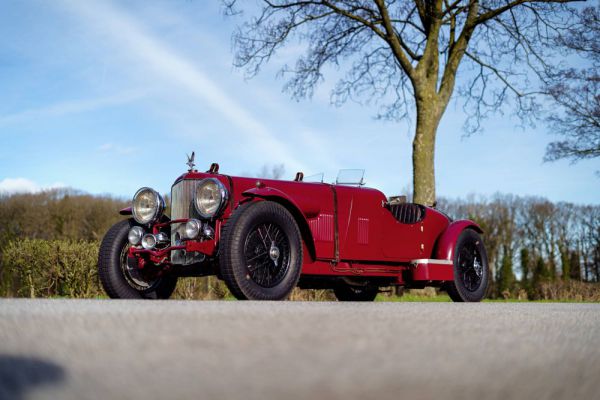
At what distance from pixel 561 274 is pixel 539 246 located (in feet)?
9.45

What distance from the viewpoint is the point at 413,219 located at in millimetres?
7254

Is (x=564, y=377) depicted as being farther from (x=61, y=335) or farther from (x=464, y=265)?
(x=464, y=265)

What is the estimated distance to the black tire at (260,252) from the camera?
5.04 metres

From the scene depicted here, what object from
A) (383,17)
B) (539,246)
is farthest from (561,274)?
(383,17)

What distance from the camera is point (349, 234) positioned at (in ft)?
21.6

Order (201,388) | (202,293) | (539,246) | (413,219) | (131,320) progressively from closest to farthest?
(201,388) → (131,320) → (413,219) → (202,293) → (539,246)

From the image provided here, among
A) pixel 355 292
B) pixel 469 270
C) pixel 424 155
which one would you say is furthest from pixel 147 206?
pixel 424 155

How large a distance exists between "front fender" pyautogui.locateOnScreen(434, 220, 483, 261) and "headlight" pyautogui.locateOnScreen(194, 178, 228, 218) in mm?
2828

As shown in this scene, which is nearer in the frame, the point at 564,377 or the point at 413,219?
the point at 564,377

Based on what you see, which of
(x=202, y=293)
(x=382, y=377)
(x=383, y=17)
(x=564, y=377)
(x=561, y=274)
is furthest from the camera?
(x=561, y=274)

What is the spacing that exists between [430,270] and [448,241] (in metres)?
0.44

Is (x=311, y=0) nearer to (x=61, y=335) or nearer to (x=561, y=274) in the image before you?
(x=61, y=335)

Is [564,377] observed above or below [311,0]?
below

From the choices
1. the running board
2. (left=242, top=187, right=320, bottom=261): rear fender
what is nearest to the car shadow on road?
(left=242, top=187, right=320, bottom=261): rear fender
